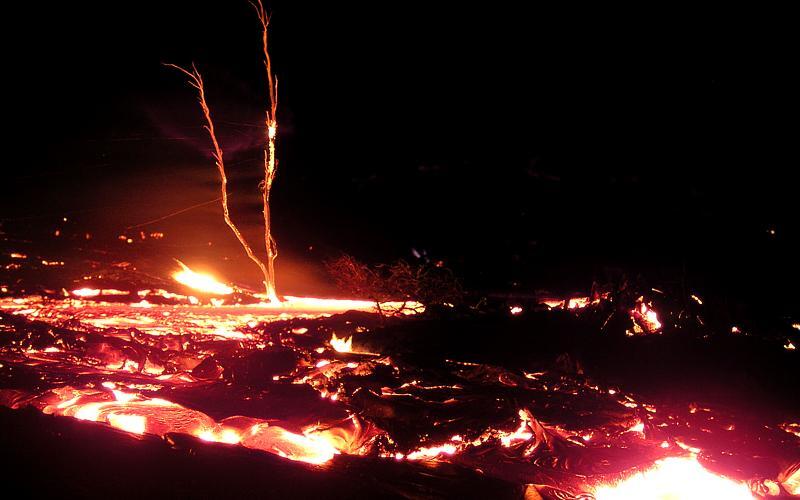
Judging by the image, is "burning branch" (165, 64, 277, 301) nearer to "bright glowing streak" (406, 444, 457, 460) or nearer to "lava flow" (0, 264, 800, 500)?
"lava flow" (0, 264, 800, 500)

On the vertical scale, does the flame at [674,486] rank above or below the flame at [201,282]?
below

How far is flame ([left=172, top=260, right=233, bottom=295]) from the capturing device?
191 inches

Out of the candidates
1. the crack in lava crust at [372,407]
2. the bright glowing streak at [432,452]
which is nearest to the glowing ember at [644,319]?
the crack in lava crust at [372,407]

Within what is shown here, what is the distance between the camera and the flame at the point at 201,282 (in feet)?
15.9

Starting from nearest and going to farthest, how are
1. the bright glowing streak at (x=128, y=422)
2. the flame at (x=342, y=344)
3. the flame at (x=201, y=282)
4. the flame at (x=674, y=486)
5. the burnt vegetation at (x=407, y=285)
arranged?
the flame at (x=674, y=486) < the bright glowing streak at (x=128, y=422) < the flame at (x=342, y=344) < the burnt vegetation at (x=407, y=285) < the flame at (x=201, y=282)

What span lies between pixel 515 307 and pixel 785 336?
2.10 m

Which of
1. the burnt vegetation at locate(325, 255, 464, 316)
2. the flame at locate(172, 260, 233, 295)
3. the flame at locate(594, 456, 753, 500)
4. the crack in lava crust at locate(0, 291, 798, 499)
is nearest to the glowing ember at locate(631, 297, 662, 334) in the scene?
the crack in lava crust at locate(0, 291, 798, 499)

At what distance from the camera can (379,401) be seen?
2.55 metres

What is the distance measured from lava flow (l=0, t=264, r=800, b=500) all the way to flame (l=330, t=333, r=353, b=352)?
1cm

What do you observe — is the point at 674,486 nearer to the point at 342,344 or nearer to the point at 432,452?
the point at 432,452

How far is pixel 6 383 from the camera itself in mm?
2803

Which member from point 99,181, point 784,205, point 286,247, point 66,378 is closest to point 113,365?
point 66,378

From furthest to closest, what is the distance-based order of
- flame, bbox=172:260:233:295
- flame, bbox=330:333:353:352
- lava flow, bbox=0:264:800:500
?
flame, bbox=172:260:233:295 → flame, bbox=330:333:353:352 → lava flow, bbox=0:264:800:500

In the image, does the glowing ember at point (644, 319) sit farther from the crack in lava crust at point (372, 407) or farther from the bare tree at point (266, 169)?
the bare tree at point (266, 169)
